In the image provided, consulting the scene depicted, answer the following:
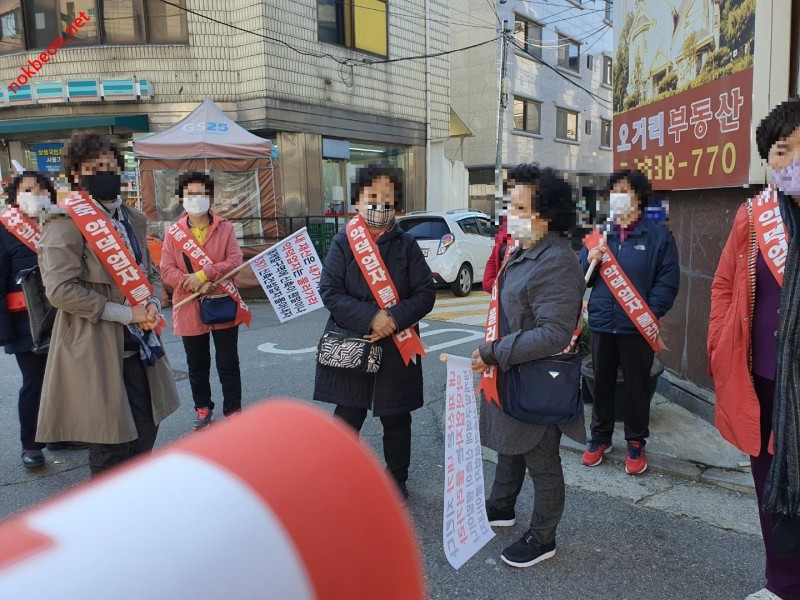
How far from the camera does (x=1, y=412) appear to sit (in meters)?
4.99

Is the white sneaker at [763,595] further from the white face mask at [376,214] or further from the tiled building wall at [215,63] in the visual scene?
the tiled building wall at [215,63]

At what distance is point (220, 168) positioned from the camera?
10.7 metres

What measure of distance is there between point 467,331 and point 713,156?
429 centimetres

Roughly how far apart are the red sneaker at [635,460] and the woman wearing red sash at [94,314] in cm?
287

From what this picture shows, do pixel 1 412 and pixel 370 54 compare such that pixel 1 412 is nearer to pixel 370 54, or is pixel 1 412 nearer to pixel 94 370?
pixel 94 370

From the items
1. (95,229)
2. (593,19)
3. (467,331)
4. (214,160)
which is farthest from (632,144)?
(593,19)

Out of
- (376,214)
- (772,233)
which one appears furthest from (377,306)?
(772,233)

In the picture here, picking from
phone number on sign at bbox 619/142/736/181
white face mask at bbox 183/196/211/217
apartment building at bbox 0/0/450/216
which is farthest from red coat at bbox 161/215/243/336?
apartment building at bbox 0/0/450/216

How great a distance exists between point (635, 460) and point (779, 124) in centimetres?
230

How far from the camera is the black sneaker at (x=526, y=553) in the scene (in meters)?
2.77

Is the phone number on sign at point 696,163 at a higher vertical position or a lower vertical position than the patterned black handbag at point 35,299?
higher

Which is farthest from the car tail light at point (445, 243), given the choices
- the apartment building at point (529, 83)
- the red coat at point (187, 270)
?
the apartment building at point (529, 83)

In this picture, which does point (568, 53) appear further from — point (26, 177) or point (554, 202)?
point (554, 202)

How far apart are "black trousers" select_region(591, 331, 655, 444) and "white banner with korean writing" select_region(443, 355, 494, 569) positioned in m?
1.36
